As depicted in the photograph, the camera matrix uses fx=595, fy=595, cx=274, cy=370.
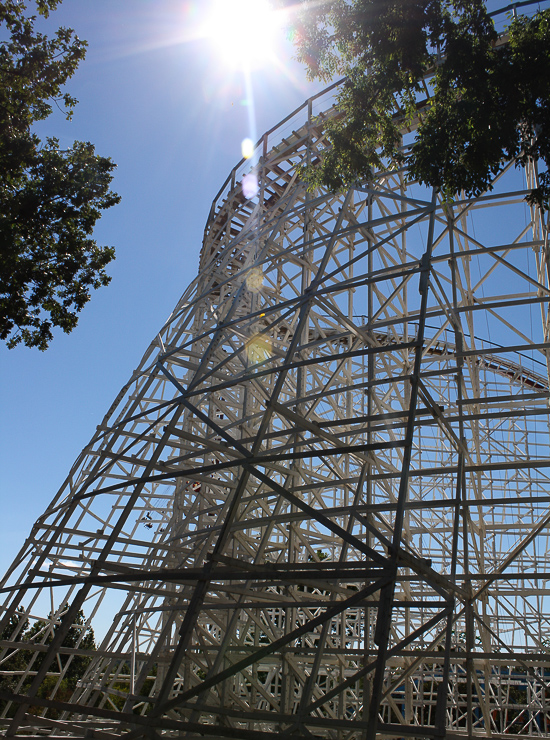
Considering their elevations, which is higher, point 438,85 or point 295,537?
point 438,85

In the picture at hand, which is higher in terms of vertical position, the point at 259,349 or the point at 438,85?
the point at 438,85

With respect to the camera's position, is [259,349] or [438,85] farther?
[259,349]

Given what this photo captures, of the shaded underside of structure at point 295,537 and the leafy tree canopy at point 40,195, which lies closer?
the shaded underside of structure at point 295,537

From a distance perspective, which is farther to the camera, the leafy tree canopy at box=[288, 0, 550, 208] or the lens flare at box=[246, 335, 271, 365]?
the lens flare at box=[246, 335, 271, 365]

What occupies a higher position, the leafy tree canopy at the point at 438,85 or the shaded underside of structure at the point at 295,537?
the leafy tree canopy at the point at 438,85

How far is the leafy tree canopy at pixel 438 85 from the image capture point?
766 cm

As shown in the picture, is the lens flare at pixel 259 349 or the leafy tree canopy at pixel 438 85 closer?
the leafy tree canopy at pixel 438 85

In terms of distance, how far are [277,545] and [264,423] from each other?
458 centimetres

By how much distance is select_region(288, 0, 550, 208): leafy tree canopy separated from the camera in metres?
7.66

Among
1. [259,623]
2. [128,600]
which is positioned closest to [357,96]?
[259,623]

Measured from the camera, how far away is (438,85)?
28.3 feet

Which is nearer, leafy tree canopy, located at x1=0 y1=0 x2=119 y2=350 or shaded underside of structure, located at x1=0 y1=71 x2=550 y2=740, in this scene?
shaded underside of structure, located at x1=0 y1=71 x2=550 y2=740

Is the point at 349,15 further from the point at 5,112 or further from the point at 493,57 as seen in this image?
the point at 5,112

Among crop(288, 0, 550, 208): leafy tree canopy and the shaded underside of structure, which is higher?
crop(288, 0, 550, 208): leafy tree canopy
